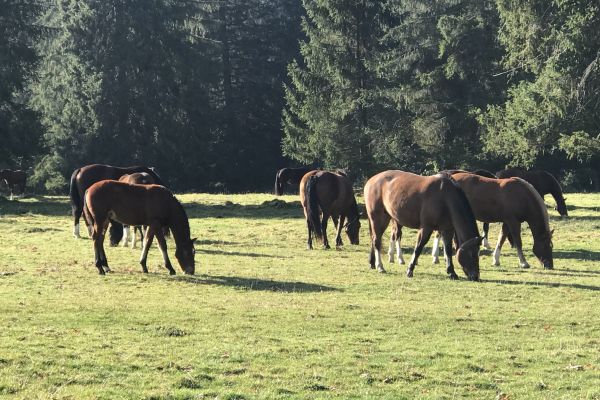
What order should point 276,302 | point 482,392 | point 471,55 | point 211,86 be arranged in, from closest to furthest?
point 482,392 → point 276,302 → point 471,55 → point 211,86

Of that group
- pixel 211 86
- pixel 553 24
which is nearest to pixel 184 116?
pixel 211 86

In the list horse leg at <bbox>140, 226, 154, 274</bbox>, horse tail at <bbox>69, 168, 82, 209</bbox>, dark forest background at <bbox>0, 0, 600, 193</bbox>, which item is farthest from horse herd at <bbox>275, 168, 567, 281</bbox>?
dark forest background at <bbox>0, 0, 600, 193</bbox>

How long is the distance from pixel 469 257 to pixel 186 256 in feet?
16.3

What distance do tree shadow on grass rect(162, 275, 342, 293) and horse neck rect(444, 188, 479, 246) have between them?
2590mm

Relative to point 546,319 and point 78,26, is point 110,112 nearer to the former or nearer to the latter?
point 78,26

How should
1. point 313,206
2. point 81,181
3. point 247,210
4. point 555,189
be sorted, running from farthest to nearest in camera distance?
1. point 247,210
2. point 555,189
3. point 81,181
4. point 313,206

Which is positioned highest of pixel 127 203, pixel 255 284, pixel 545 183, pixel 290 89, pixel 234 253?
pixel 290 89

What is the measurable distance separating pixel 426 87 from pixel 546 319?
34.1m

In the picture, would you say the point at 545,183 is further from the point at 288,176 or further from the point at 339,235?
the point at 288,176

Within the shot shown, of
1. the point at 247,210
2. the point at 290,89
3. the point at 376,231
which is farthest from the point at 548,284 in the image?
the point at 290,89

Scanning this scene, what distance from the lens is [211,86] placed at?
185 ft

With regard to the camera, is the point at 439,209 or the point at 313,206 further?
the point at 313,206

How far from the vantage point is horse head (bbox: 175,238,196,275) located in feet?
49.7

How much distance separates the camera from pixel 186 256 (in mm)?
15188
